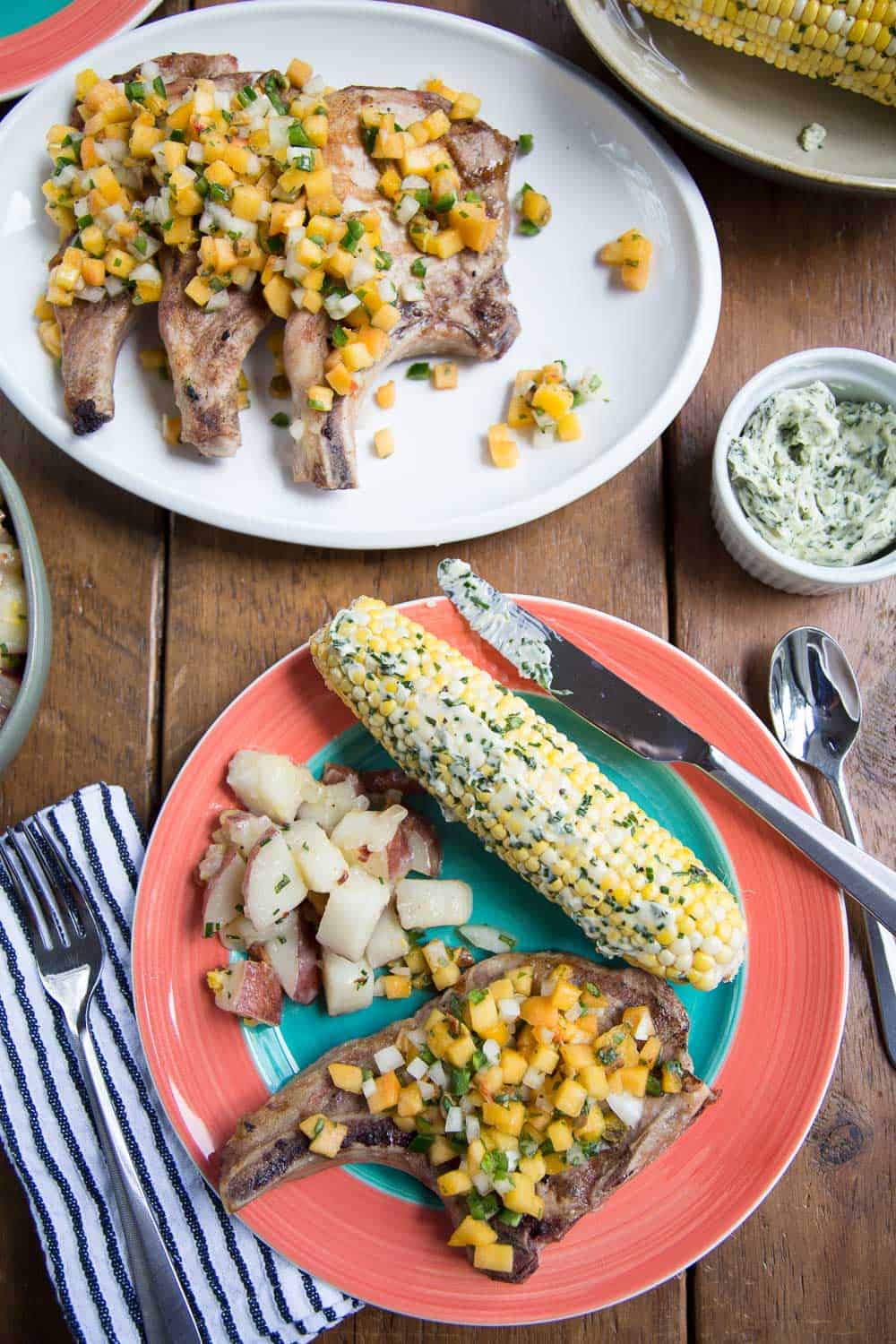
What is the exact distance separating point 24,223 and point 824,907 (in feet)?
8.60

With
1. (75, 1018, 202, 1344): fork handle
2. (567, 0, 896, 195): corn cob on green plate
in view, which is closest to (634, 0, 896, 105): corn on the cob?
(567, 0, 896, 195): corn cob on green plate

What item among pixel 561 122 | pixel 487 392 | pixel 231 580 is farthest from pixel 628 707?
pixel 561 122

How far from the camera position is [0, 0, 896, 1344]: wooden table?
273 cm

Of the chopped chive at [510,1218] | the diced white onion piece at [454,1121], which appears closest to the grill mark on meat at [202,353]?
the diced white onion piece at [454,1121]

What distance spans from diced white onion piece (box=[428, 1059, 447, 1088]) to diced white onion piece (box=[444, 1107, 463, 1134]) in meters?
0.06

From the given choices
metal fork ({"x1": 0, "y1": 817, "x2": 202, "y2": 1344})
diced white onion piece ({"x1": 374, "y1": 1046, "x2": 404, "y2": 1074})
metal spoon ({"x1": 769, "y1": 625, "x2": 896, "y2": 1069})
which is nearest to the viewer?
diced white onion piece ({"x1": 374, "y1": 1046, "x2": 404, "y2": 1074})

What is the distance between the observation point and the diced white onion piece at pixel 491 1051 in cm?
235

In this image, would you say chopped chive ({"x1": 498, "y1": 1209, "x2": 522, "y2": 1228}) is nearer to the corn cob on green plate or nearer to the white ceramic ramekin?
the white ceramic ramekin

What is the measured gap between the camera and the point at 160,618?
9.50ft

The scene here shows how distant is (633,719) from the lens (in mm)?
2600

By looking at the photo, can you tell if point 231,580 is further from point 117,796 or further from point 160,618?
point 117,796

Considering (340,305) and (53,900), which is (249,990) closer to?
(53,900)

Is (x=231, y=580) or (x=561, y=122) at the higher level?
(x=561, y=122)

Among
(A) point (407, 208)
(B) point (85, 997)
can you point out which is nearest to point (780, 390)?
(A) point (407, 208)
